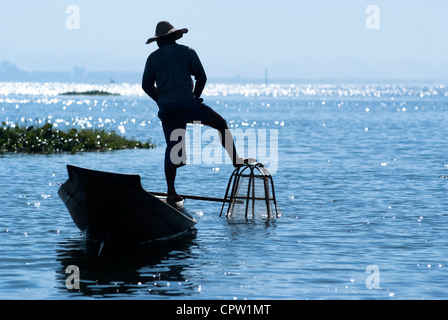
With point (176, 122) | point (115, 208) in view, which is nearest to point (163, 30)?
point (176, 122)

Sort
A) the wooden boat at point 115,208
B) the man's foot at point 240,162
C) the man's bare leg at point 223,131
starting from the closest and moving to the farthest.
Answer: the wooden boat at point 115,208 < the man's bare leg at point 223,131 < the man's foot at point 240,162

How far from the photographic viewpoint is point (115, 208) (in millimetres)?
13133

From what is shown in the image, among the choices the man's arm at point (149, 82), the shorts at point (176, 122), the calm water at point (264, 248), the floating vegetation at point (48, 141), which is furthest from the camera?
the floating vegetation at point (48, 141)

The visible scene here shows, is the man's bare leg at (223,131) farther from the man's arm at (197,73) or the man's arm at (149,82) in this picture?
the man's arm at (149,82)

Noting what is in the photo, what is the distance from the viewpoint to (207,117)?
1452cm

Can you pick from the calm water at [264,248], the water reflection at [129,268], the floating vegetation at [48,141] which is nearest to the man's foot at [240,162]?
the calm water at [264,248]

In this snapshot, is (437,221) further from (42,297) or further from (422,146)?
(422,146)

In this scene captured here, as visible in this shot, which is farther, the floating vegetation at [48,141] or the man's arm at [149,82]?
the floating vegetation at [48,141]

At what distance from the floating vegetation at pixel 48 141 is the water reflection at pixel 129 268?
19.4 m

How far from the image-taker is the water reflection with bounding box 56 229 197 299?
11.2 metres

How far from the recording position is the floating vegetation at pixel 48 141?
33312mm
